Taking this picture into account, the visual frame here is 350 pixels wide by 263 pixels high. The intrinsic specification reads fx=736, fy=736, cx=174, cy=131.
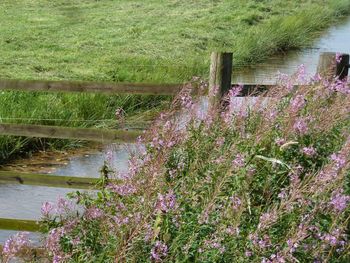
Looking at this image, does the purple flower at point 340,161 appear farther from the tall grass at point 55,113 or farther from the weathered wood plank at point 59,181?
the tall grass at point 55,113

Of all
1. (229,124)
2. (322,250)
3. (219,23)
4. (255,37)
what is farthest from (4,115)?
(219,23)

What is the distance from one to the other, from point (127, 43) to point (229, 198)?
533 inches

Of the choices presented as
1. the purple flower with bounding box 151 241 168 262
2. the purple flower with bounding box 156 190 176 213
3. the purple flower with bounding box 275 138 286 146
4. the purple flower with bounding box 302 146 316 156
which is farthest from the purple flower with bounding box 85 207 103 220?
the purple flower with bounding box 302 146 316 156

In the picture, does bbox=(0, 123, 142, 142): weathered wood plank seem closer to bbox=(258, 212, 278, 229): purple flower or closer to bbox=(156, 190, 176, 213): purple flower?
bbox=(156, 190, 176, 213): purple flower

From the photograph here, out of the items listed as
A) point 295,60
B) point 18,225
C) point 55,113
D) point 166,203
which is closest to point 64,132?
point 18,225

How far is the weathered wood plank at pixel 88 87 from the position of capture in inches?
241

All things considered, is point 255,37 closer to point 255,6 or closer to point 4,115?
point 255,6

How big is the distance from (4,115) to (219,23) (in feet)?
41.8

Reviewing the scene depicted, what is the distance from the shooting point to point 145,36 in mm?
18438

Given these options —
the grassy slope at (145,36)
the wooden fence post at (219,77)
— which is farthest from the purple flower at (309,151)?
the grassy slope at (145,36)

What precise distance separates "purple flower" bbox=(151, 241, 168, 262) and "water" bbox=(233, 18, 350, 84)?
9619mm

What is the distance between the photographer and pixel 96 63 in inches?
571

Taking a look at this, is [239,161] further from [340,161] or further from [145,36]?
[145,36]

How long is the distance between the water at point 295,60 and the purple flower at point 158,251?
9.62 meters
